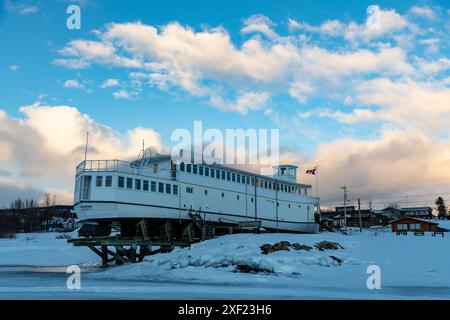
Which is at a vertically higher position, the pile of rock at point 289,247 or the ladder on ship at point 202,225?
the ladder on ship at point 202,225

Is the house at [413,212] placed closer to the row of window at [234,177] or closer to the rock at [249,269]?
the row of window at [234,177]

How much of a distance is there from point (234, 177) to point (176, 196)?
7886 mm

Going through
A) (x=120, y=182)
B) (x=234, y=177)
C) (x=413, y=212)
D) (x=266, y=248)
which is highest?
(x=413, y=212)

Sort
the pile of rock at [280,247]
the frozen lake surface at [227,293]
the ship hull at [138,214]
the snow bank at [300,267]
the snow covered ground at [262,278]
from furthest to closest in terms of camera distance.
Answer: the ship hull at [138,214] → the pile of rock at [280,247] → the snow bank at [300,267] → the snow covered ground at [262,278] → the frozen lake surface at [227,293]

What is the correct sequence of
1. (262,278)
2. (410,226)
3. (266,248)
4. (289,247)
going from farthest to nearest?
(410,226)
(289,247)
(266,248)
(262,278)

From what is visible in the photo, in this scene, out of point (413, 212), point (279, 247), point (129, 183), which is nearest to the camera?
point (279, 247)

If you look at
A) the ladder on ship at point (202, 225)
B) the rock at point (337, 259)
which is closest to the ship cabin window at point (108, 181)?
the ladder on ship at point (202, 225)

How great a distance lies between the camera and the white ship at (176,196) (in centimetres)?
2953

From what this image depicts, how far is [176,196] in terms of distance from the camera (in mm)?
33844

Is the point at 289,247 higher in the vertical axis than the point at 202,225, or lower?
lower

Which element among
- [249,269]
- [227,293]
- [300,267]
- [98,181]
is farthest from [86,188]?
[227,293]

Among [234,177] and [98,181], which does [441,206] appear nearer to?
[234,177]
